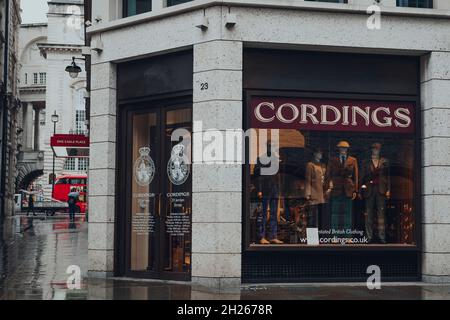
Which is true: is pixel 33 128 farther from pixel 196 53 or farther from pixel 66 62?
pixel 196 53

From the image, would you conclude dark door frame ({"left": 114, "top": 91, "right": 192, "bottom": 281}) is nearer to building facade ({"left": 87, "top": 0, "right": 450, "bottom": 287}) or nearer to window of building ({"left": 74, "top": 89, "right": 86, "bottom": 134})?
building facade ({"left": 87, "top": 0, "right": 450, "bottom": 287})

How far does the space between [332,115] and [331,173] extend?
111 cm

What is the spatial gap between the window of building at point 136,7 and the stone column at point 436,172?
5.60 meters

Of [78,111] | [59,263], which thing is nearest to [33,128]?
[78,111]

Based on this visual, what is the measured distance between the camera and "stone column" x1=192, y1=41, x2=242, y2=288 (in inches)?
509

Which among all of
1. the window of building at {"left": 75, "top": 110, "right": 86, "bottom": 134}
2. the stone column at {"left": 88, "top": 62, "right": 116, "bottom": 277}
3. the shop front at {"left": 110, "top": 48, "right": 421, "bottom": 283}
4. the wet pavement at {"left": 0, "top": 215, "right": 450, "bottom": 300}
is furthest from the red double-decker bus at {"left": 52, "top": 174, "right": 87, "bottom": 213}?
the shop front at {"left": 110, "top": 48, "right": 421, "bottom": 283}

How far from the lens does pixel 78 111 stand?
89812 mm

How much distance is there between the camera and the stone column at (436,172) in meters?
13.7

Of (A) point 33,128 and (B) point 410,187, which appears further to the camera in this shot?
(A) point 33,128

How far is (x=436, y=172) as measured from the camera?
13.8 metres

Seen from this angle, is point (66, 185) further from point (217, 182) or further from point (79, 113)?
point (217, 182)

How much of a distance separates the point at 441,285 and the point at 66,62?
81.1 m

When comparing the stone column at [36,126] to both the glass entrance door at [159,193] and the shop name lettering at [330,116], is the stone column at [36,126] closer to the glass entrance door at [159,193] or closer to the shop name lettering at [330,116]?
the glass entrance door at [159,193]

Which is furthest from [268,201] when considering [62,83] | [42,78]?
[42,78]
